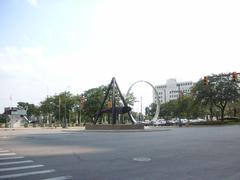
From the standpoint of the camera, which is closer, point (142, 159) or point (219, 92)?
point (142, 159)

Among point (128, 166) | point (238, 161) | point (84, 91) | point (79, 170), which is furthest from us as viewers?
point (84, 91)

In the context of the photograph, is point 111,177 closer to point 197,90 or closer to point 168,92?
point 197,90

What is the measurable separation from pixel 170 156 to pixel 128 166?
3.55 metres

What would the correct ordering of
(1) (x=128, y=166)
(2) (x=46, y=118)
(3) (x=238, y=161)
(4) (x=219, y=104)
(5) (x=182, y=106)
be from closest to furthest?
(1) (x=128, y=166) < (3) (x=238, y=161) < (4) (x=219, y=104) < (5) (x=182, y=106) < (2) (x=46, y=118)

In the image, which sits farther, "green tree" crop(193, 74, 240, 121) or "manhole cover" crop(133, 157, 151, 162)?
"green tree" crop(193, 74, 240, 121)

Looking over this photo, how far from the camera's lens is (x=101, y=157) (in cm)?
1462

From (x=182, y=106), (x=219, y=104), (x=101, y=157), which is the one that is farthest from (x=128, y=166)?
(x=182, y=106)

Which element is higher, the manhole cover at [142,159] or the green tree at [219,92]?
the green tree at [219,92]

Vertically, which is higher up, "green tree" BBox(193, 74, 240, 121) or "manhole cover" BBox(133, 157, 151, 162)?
"green tree" BBox(193, 74, 240, 121)

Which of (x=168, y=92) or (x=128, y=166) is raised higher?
(x=168, y=92)

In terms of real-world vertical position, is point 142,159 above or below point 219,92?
below

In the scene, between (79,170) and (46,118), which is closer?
(79,170)

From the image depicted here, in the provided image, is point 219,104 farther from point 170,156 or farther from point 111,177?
→ point 111,177

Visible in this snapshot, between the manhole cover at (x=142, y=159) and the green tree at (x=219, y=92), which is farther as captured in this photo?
the green tree at (x=219, y=92)
